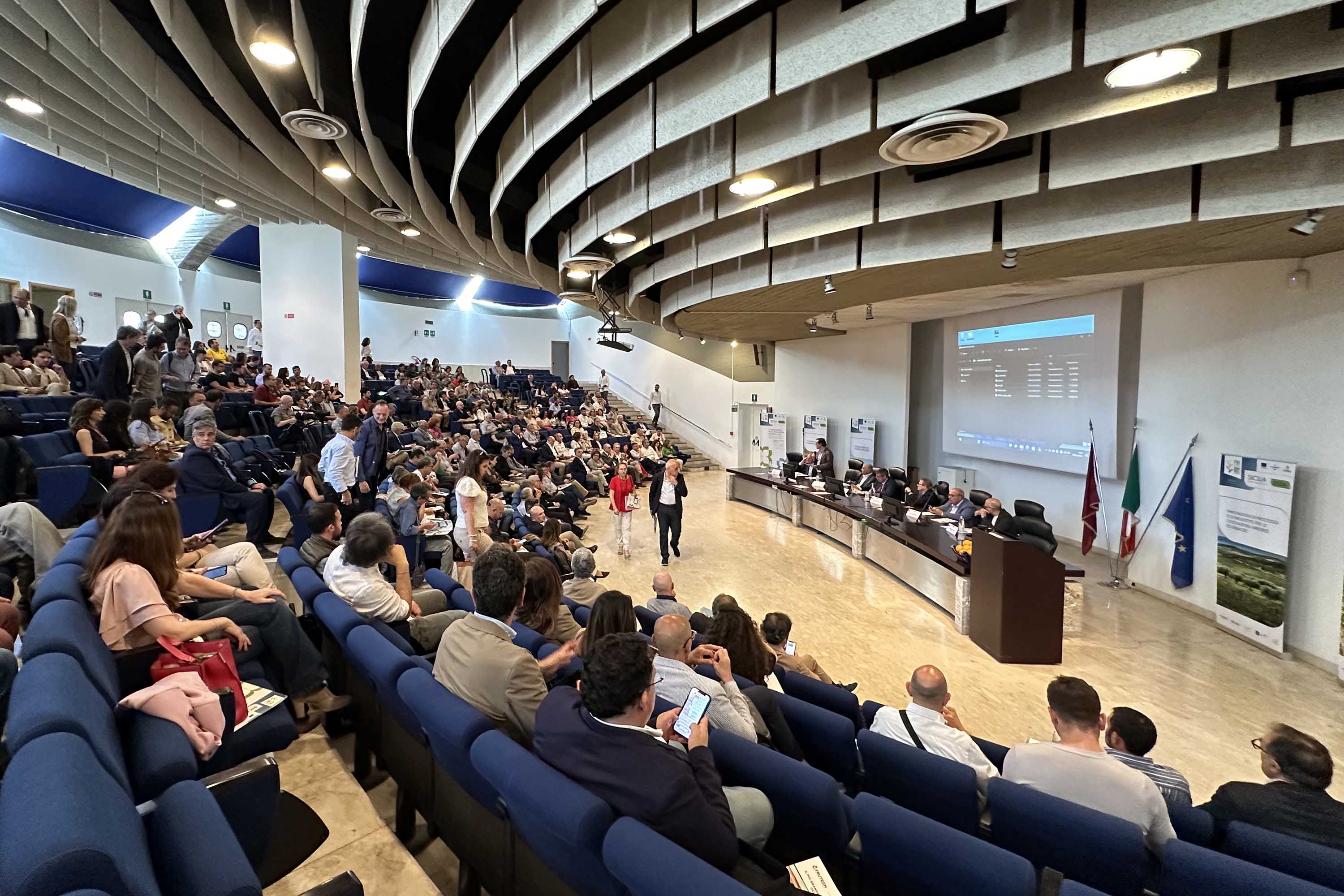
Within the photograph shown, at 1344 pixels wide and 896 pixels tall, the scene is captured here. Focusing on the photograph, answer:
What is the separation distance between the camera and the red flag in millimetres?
7566

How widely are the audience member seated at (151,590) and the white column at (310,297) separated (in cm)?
909

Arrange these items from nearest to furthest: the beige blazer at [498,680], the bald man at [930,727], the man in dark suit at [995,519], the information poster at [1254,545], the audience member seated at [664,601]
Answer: the beige blazer at [498,680]
the bald man at [930,727]
the audience member seated at [664,601]
the information poster at [1254,545]
the man in dark suit at [995,519]

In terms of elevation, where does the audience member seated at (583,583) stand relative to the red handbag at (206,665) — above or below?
below

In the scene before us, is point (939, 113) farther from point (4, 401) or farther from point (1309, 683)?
point (4, 401)

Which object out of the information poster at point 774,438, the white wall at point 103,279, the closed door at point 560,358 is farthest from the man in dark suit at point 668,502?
the closed door at point 560,358

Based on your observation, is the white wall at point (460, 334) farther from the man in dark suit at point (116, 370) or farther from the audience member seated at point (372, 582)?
the audience member seated at point (372, 582)

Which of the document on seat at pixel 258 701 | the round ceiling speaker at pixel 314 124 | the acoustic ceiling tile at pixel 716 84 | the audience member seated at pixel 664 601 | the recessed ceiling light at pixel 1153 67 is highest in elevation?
the round ceiling speaker at pixel 314 124

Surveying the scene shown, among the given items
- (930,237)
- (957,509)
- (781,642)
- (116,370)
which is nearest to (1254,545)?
(957,509)

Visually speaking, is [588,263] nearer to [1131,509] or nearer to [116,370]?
[116,370]

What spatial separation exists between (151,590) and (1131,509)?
8864 mm

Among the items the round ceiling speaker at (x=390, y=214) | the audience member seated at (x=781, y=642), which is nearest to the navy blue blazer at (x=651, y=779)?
the audience member seated at (x=781, y=642)

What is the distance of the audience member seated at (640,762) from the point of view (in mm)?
1570

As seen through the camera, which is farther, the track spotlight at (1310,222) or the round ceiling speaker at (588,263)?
the round ceiling speaker at (588,263)

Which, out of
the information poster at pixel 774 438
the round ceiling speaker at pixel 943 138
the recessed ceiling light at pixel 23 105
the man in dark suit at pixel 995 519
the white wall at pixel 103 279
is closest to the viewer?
the round ceiling speaker at pixel 943 138
